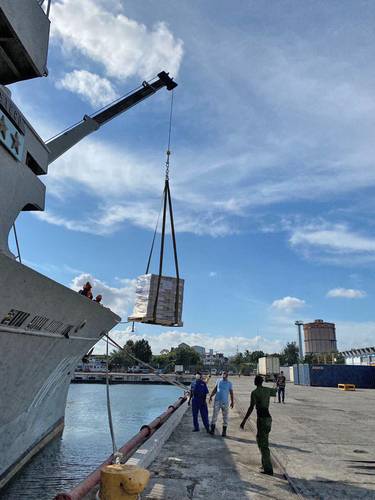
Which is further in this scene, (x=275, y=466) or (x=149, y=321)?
(x=149, y=321)

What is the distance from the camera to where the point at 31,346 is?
709 centimetres

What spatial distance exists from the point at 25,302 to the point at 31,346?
1.33 metres

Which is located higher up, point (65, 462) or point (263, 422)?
point (263, 422)

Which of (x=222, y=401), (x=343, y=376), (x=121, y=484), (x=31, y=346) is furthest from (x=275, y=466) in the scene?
(x=343, y=376)

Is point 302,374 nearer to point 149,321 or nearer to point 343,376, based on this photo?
point 343,376

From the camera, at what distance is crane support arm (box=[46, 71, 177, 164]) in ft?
44.6

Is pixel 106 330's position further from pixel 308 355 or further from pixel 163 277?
pixel 308 355

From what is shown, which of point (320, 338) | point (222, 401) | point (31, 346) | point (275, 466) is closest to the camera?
point (275, 466)

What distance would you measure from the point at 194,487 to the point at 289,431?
5654mm

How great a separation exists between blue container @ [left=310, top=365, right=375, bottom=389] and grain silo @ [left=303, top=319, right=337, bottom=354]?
8075 centimetres

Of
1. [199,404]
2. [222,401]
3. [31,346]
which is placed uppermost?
[31,346]

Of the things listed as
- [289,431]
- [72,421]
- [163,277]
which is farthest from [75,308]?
[72,421]

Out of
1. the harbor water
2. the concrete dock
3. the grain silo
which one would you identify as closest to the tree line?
the grain silo

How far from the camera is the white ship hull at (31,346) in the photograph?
5.97 metres
